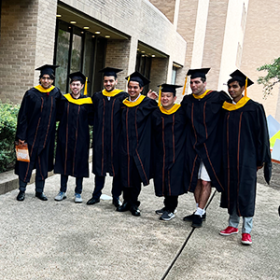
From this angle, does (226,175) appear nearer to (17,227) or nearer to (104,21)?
(17,227)

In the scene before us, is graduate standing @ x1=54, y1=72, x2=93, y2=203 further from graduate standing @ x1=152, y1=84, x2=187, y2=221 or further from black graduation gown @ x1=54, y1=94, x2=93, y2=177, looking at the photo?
graduate standing @ x1=152, y1=84, x2=187, y2=221

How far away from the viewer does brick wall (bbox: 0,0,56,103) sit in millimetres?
7559

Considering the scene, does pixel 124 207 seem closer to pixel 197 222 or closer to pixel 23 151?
pixel 197 222

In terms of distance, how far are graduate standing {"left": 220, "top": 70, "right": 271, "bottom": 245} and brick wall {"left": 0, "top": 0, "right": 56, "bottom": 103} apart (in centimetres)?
505

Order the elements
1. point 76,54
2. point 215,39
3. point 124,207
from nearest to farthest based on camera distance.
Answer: point 124,207, point 76,54, point 215,39

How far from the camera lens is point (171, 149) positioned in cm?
434

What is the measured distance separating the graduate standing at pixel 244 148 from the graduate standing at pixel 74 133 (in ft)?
6.08

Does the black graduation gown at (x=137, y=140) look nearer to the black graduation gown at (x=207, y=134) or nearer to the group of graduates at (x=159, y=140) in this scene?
the group of graduates at (x=159, y=140)

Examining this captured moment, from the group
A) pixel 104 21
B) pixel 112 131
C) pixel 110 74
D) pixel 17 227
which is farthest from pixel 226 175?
pixel 104 21

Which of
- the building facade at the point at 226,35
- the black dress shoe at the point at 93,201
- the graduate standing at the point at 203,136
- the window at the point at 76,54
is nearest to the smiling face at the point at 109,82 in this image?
the graduate standing at the point at 203,136

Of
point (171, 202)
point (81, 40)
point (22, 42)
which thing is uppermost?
point (81, 40)

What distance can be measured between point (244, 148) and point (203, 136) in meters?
0.49

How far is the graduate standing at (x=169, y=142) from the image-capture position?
430cm

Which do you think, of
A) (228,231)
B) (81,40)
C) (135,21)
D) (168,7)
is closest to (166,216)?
(228,231)
